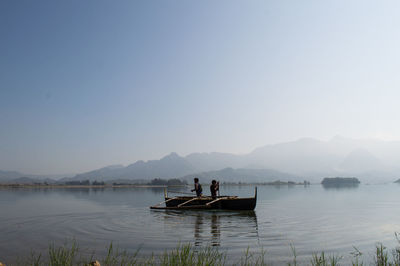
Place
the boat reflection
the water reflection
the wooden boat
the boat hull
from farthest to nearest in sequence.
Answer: the boat hull, the wooden boat, the water reflection, the boat reflection

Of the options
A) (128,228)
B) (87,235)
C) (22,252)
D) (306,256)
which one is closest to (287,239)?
(306,256)

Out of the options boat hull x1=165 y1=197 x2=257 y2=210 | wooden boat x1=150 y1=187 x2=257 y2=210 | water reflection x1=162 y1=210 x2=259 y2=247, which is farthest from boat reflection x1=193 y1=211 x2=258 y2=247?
boat hull x1=165 y1=197 x2=257 y2=210

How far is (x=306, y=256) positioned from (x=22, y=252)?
12.4 m

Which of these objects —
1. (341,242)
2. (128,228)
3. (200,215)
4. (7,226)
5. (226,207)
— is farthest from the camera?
(226,207)

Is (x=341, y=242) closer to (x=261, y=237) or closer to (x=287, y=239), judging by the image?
(x=287, y=239)

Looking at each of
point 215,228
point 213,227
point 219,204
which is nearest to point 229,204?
point 219,204

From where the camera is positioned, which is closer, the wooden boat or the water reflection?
the water reflection

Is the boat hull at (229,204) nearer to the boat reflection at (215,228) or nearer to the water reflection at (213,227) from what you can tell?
the water reflection at (213,227)

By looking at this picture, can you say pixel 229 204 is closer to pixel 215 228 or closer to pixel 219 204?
pixel 219 204

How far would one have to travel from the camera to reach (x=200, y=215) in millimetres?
26578

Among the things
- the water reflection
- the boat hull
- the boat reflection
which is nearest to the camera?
the boat reflection

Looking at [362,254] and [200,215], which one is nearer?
[362,254]

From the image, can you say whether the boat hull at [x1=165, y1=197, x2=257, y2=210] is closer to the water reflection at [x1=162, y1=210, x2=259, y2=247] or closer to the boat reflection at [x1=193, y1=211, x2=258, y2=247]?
the water reflection at [x1=162, y1=210, x2=259, y2=247]

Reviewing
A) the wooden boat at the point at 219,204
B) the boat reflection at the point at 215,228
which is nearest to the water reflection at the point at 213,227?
the boat reflection at the point at 215,228
